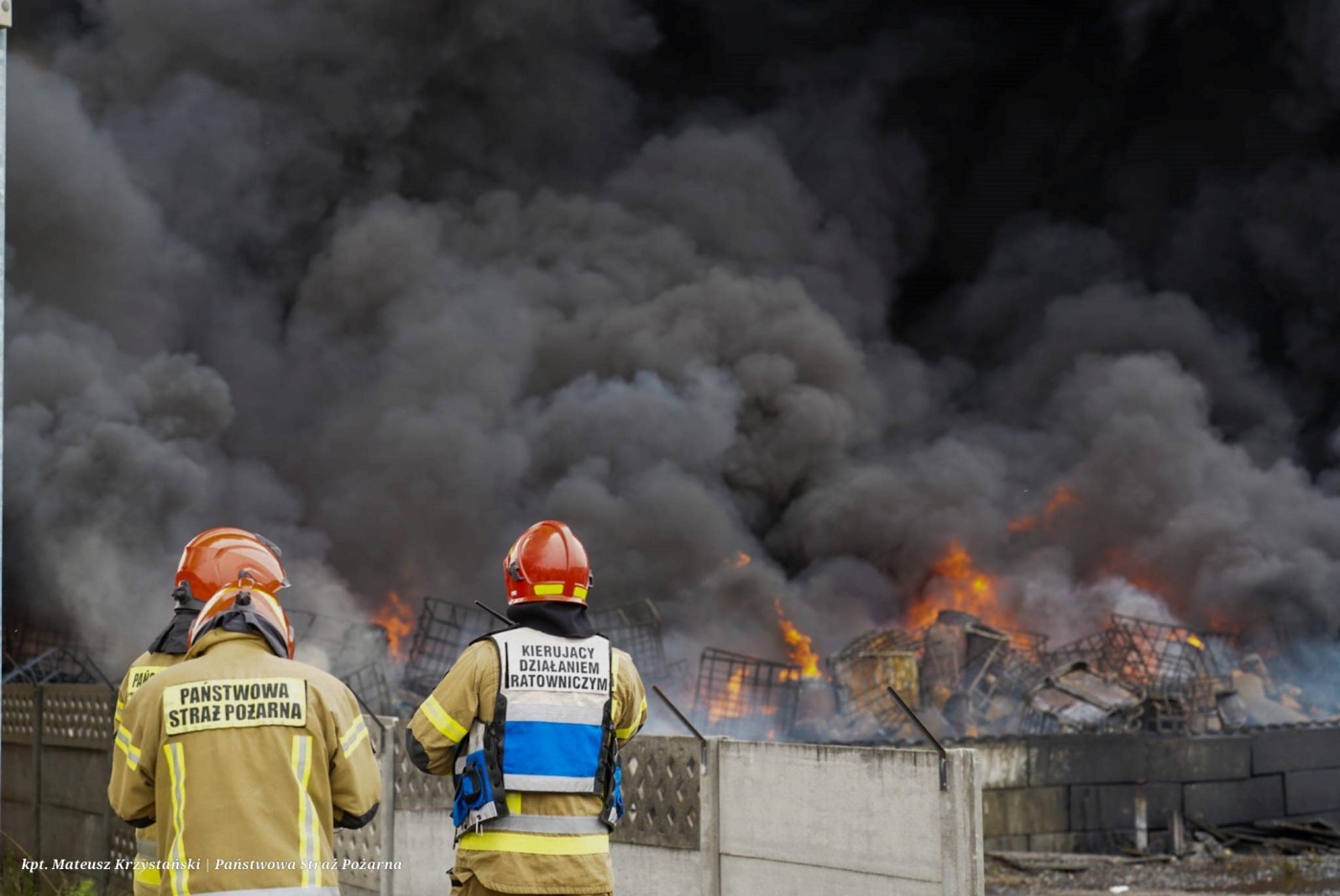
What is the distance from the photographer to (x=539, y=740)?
3.03 meters

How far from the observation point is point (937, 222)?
2236 centimetres

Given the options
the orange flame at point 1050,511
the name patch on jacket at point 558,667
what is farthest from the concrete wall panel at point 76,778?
the orange flame at point 1050,511

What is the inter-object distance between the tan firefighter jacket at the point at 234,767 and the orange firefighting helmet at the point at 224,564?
519 millimetres

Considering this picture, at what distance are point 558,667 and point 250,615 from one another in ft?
2.34

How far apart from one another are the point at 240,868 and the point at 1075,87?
2055 cm

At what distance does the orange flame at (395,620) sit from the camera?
15406 millimetres

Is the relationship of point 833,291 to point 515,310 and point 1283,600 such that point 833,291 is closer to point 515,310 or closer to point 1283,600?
point 515,310

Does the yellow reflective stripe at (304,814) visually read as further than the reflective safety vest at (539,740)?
No

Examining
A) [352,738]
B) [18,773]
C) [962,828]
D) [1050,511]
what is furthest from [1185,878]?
[1050,511]

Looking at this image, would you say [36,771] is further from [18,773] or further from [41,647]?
[41,647]

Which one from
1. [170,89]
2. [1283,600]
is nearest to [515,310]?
[170,89]

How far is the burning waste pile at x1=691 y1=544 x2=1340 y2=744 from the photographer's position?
35.1ft

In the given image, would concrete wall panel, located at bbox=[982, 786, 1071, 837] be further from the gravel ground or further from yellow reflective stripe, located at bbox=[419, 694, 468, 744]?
yellow reflective stripe, located at bbox=[419, 694, 468, 744]

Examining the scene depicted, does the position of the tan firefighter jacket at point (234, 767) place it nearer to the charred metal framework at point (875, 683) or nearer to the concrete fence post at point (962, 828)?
the concrete fence post at point (962, 828)
